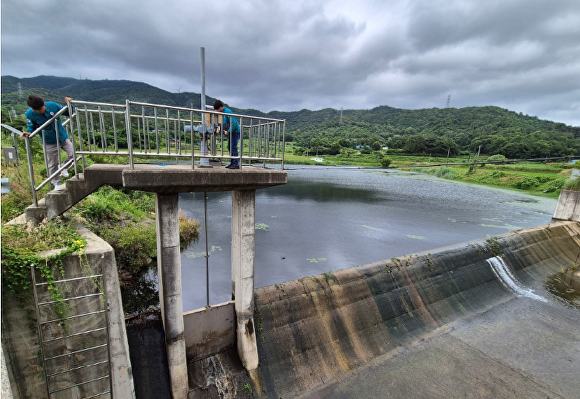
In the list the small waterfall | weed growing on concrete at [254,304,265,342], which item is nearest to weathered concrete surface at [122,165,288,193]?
weed growing on concrete at [254,304,265,342]

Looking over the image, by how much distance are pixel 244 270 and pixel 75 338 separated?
12.4 ft

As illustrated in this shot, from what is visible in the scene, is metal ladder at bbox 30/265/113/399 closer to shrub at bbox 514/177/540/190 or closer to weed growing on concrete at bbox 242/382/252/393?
weed growing on concrete at bbox 242/382/252/393

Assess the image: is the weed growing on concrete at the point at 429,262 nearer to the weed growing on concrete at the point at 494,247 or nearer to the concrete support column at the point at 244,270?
the weed growing on concrete at the point at 494,247

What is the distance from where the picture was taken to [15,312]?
15.2 feet

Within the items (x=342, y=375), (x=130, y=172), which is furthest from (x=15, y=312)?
(x=342, y=375)

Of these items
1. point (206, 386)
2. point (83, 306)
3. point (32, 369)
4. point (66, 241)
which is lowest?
point (206, 386)

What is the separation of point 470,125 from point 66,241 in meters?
146

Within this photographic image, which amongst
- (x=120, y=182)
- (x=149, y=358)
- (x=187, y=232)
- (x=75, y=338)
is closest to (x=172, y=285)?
(x=75, y=338)

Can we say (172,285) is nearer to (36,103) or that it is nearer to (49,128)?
(49,128)

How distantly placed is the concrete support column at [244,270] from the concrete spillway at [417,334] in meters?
0.49

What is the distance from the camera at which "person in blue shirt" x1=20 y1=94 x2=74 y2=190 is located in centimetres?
553

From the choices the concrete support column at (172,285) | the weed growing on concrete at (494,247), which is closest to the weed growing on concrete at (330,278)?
the concrete support column at (172,285)

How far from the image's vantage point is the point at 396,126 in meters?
145

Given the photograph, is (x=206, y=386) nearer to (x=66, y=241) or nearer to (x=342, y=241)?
(x=66, y=241)
